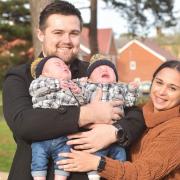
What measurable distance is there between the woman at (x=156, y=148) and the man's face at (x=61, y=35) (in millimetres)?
552

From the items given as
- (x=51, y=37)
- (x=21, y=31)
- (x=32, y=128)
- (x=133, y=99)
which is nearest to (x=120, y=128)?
(x=133, y=99)

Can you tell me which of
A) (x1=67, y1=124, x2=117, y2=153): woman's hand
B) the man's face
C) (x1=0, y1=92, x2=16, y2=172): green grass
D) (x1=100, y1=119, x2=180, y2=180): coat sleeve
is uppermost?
the man's face

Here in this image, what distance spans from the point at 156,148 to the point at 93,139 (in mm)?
359

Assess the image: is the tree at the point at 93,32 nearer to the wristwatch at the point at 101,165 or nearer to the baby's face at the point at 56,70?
the baby's face at the point at 56,70

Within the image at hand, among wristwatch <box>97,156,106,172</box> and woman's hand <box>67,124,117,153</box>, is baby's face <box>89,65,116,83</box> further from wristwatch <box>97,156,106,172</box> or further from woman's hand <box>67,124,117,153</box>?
wristwatch <box>97,156,106,172</box>

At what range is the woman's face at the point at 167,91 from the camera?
2.73m

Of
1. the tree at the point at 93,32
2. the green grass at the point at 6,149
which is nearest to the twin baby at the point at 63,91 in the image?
the green grass at the point at 6,149

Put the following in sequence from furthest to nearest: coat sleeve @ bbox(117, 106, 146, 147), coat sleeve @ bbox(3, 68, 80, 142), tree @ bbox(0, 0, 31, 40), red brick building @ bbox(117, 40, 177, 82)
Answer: red brick building @ bbox(117, 40, 177, 82), tree @ bbox(0, 0, 31, 40), coat sleeve @ bbox(117, 106, 146, 147), coat sleeve @ bbox(3, 68, 80, 142)

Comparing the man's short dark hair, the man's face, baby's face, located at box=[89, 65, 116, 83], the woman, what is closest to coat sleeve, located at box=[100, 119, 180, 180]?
the woman

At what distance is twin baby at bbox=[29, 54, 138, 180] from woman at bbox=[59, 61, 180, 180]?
7 centimetres

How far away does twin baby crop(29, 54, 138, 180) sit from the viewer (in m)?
2.53

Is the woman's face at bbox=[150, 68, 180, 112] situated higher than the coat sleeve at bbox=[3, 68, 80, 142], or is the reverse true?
the woman's face at bbox=[150, 68, 180, 112]

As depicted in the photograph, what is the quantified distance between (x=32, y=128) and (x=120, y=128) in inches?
19.0

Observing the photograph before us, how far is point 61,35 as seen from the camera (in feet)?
9.08
